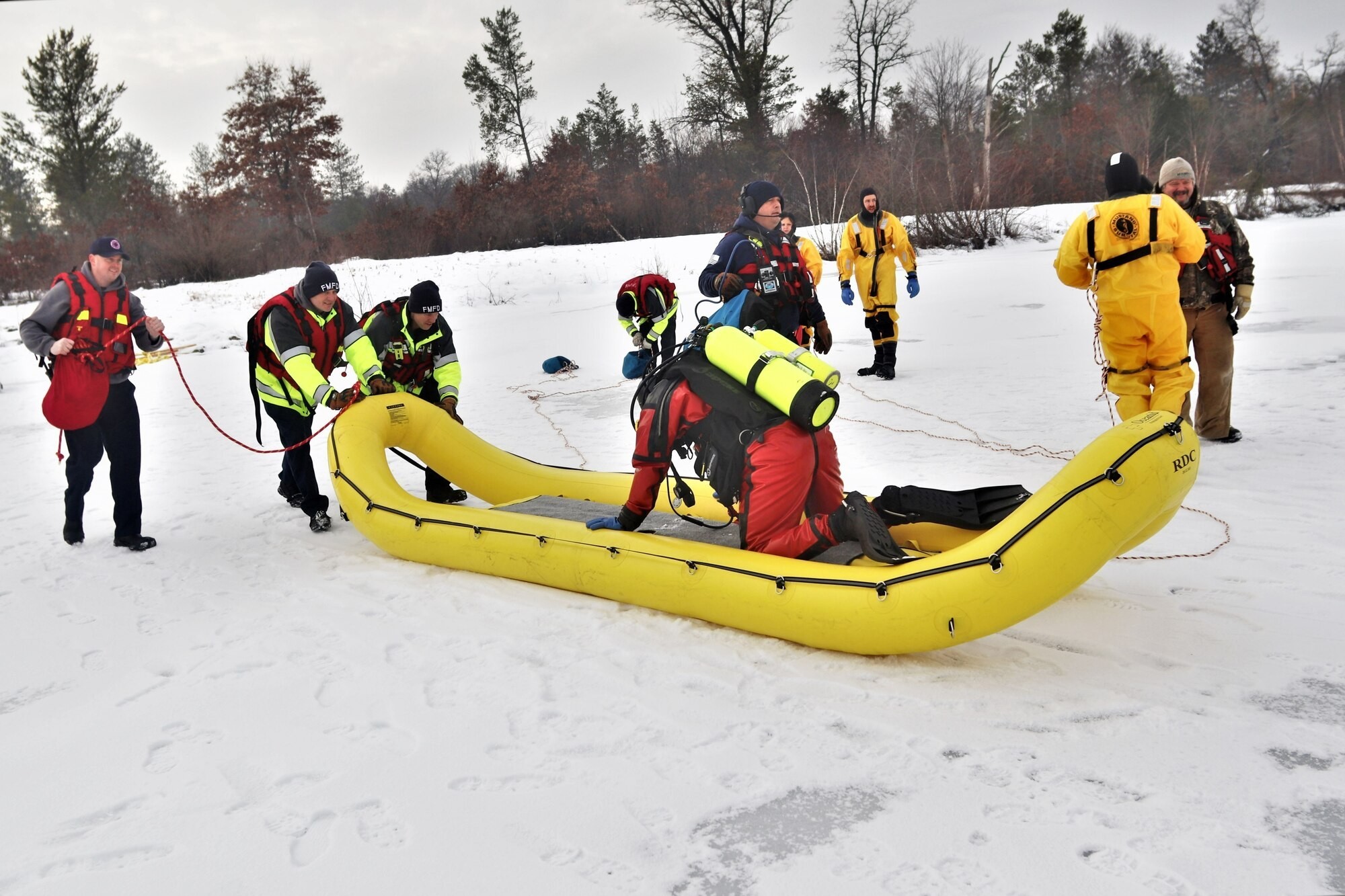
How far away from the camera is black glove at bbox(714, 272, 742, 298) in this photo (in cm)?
522

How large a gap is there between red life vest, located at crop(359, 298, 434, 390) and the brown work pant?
4.66m

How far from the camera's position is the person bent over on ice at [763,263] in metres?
5.52

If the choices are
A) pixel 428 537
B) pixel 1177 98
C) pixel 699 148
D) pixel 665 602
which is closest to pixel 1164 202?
pixel 665 602

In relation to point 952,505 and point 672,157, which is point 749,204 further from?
point 672,157

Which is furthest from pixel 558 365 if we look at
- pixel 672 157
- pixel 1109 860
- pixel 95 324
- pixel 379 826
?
pixel 672 157

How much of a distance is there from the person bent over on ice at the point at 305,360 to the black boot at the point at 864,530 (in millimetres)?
2920

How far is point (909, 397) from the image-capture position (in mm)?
7754

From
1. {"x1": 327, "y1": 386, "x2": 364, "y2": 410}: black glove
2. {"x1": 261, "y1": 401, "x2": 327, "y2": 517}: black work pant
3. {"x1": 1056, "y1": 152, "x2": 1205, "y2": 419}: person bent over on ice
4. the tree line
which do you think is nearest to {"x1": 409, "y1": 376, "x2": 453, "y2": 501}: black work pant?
{"x1": 327, "y1": 386, "x2": 364, "y2": 410}: black glove

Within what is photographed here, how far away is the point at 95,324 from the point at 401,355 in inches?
61.6

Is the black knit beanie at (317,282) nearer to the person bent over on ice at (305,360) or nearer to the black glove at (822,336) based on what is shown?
the person bent over on ice at (305,360)

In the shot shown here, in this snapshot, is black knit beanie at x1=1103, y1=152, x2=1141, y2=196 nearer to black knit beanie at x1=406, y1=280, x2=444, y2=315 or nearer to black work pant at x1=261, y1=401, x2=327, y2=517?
black knit beanie at x1=406, y1=280, x2=444, y2=315

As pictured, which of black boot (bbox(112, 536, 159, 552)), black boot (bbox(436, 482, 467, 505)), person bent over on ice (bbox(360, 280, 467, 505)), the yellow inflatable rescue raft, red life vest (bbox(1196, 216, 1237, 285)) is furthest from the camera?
black boot (bbox(436, 482, 467, 505))

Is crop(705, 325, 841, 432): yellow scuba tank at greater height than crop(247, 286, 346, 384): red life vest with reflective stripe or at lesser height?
lesser

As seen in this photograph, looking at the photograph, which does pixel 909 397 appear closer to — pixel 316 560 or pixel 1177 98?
pixel 316 560
